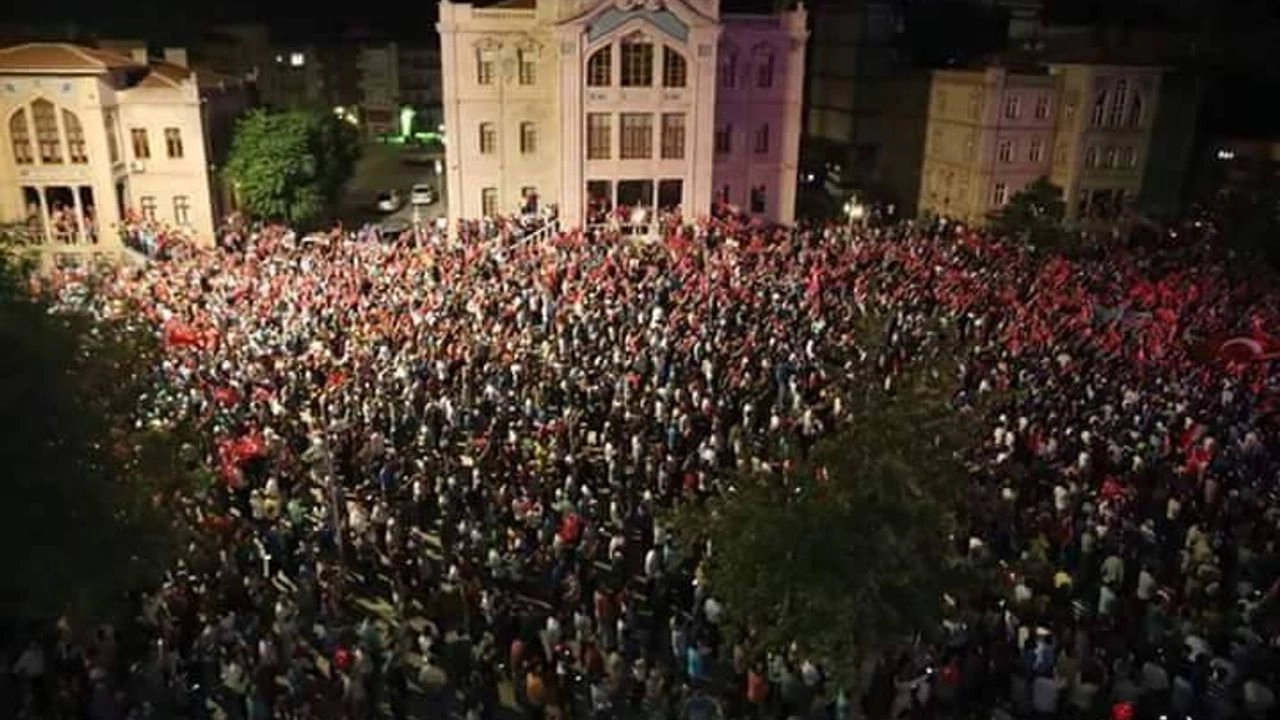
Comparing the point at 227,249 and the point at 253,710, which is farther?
the point at 227,249

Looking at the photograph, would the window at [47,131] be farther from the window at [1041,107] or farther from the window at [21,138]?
the window at [1041,107]

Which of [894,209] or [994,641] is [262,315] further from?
[894,209]

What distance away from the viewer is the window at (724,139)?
151 feet

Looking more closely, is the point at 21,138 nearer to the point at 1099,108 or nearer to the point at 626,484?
the point at 626,484

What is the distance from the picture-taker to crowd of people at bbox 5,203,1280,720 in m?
14.6

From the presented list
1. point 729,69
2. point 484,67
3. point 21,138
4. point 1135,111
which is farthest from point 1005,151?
point 21,138

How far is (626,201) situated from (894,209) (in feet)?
49.0

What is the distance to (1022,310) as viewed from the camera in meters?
28.0

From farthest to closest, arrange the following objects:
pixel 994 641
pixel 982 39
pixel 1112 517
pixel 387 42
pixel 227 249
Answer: pixel 387 42, pixel 982 39, pixel 227 249, pixel 1112 517, pixel 994 641

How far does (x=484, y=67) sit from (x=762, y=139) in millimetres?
12412

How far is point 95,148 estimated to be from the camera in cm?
4069

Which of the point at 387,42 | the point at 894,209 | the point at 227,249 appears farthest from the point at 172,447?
the point at 387,42

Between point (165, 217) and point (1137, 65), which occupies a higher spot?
point (1137, 65)

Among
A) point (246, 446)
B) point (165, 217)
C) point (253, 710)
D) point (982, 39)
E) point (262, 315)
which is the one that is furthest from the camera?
point (982, 39)
